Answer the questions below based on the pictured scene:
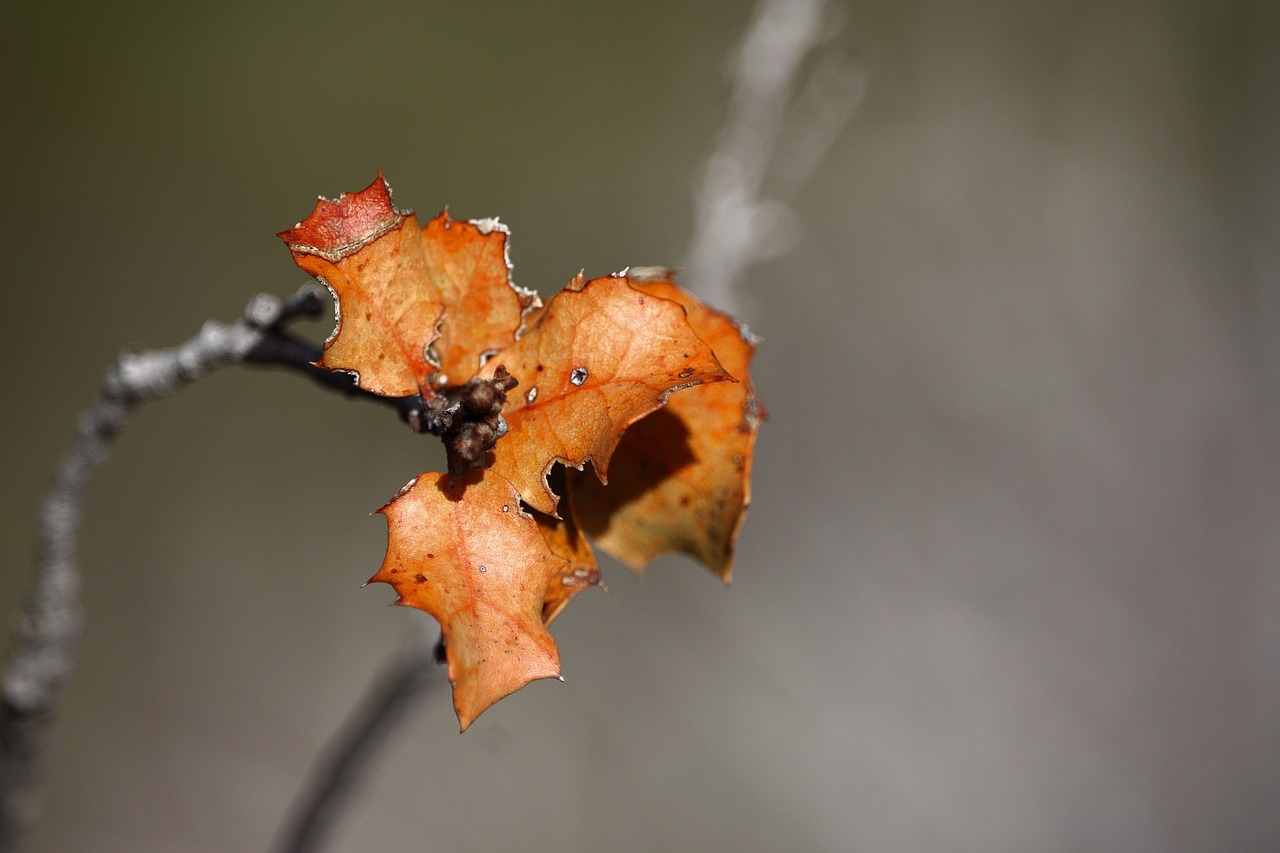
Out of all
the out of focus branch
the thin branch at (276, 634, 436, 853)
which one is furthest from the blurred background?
the thin branch at (276, 634, 436, 853)

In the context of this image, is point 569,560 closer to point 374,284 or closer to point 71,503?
point 374,284

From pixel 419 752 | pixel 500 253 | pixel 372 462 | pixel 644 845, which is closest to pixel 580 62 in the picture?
pixel 372 462

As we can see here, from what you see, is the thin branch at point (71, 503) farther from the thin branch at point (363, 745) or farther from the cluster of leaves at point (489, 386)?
the thin branch at point (363, 745)

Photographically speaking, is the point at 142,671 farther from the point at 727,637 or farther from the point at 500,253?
the point at 500,253

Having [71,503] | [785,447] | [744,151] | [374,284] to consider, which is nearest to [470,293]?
[374,284]

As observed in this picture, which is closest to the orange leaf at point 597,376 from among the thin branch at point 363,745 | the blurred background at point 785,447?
the thin branch at point 363,745

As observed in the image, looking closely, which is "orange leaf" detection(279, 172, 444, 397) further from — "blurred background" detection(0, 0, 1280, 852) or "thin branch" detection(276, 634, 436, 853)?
"blurred background" detection(0, 0, 1280, 852)

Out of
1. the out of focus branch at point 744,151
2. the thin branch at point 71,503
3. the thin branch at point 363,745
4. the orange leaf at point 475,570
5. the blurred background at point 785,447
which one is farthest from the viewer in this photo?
the blurred background at point 785,447
